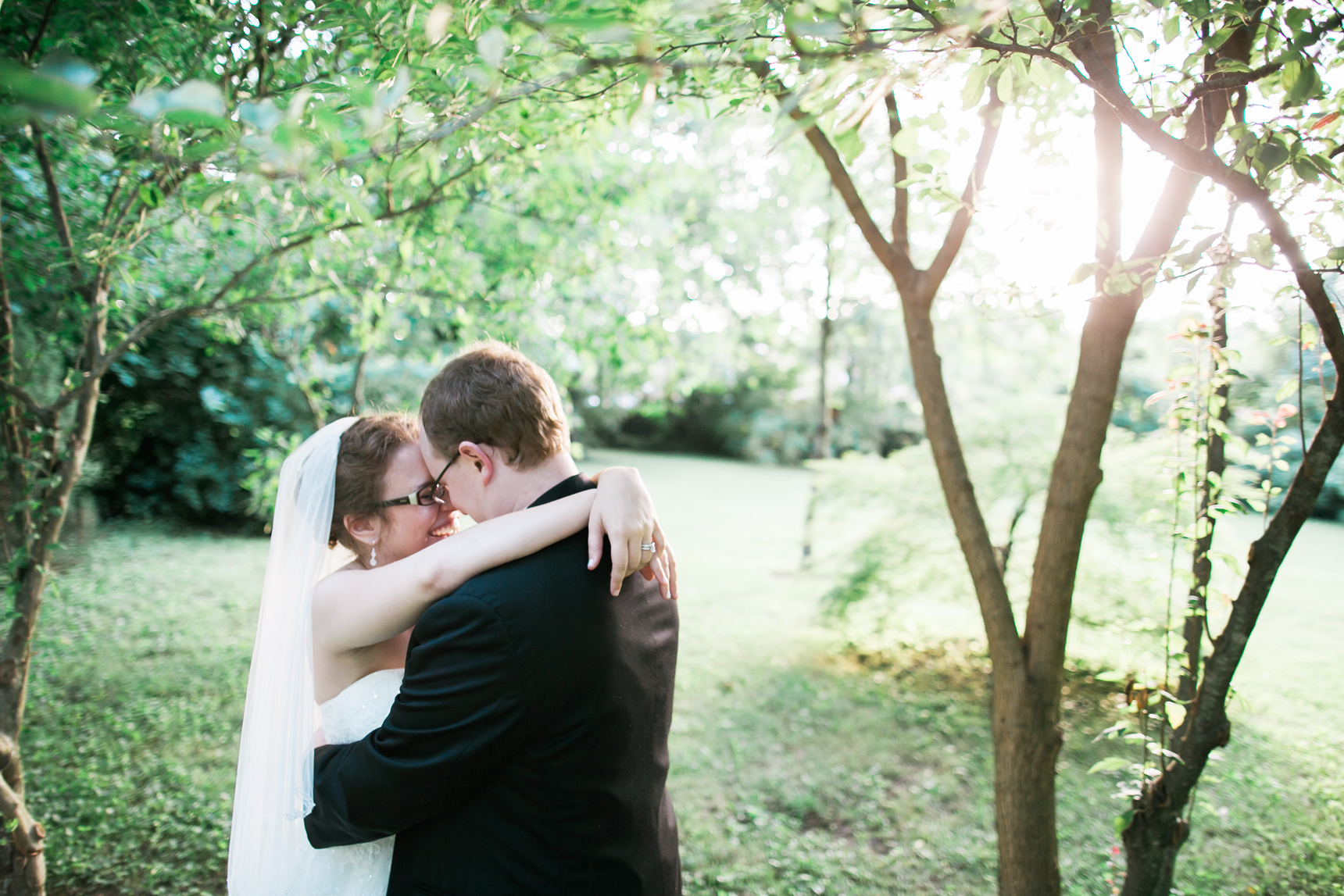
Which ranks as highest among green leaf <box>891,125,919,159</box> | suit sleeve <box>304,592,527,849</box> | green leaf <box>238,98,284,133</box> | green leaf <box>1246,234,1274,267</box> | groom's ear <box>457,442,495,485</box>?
green leaf <box>891,125,919,159</box>

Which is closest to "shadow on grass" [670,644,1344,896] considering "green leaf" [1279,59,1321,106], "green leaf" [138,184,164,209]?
"green leaf" [1279,59,1321,106]

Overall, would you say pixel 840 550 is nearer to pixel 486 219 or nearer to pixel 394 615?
pixel 486 219

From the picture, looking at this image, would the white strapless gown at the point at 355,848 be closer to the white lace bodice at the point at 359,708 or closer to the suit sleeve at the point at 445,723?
the white lace bodice at the point at 359,708

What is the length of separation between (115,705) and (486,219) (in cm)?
457

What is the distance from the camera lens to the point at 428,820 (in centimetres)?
172

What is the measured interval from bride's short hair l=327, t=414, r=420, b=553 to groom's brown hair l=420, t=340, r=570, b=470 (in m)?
0.35

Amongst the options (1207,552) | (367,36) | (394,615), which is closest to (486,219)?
(367,36)

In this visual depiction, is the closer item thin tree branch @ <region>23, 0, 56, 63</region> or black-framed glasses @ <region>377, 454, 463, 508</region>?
black-framed glasses @ <region>377, 454, 463, 508</region>

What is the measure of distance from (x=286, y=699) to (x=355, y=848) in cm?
46

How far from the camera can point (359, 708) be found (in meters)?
1.98

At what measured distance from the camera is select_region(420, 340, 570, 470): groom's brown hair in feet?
5.76

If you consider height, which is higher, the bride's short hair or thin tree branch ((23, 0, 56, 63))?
thin tree branch ((23, 0, 56, 63))

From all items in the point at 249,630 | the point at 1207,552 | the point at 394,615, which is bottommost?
the point at 249,630

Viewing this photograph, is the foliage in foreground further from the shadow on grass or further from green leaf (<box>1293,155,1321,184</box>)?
green leaf (<box>1293,155,1321,184</box>)
